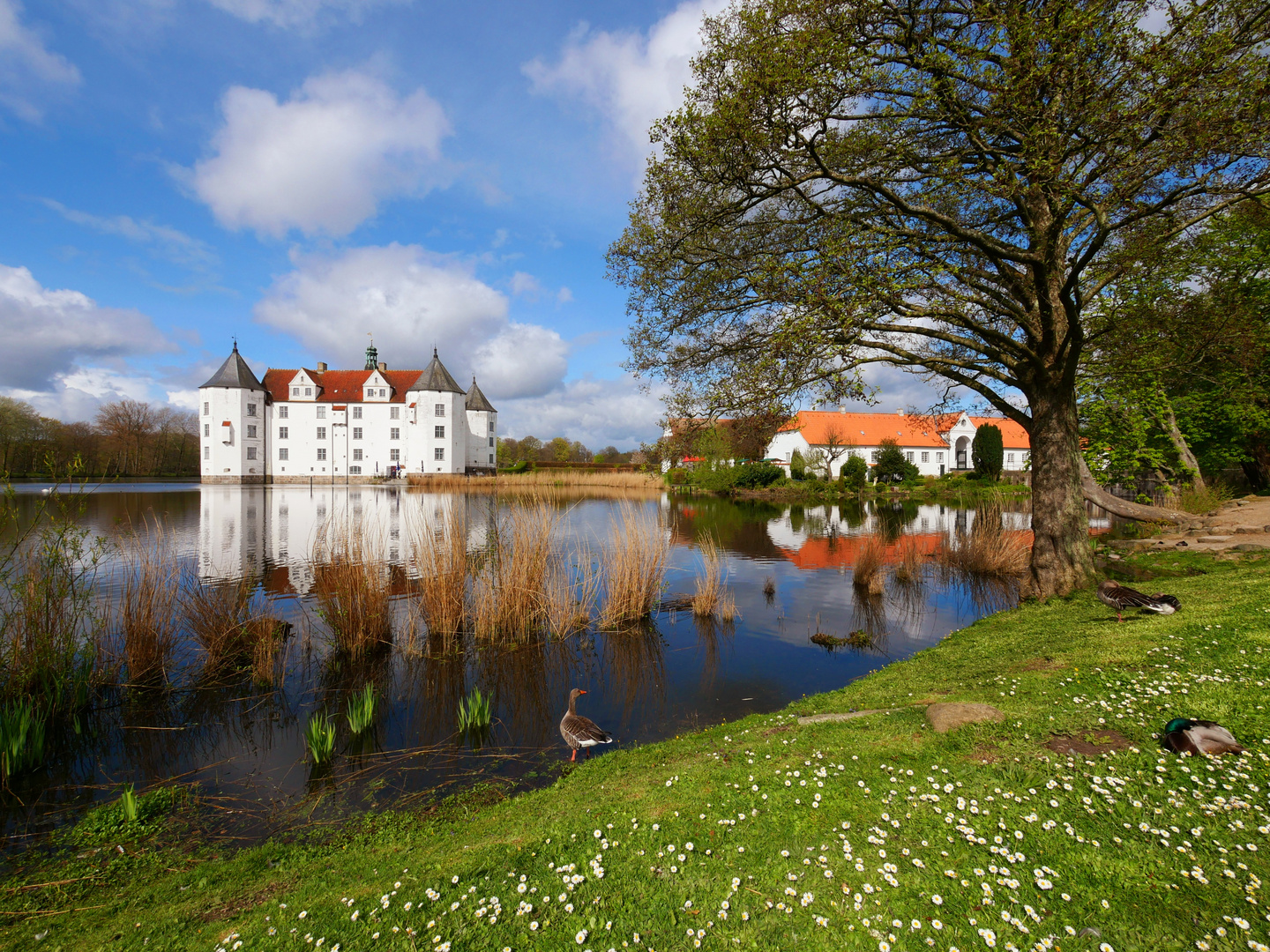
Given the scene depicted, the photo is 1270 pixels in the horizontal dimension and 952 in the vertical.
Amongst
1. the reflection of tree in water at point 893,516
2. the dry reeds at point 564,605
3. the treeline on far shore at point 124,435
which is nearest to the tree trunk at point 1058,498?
the dry reeds at point 564,605

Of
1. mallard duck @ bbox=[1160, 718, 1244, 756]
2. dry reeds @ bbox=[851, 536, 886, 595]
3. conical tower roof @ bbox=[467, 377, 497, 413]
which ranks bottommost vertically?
dry reeds @ bbox=[851, 536, 886, 595]

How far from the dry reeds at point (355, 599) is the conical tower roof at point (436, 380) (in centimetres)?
4853

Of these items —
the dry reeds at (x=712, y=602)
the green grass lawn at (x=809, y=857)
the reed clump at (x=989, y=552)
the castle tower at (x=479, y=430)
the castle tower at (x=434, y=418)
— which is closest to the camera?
the green grass lawn at (x=809, y=857)

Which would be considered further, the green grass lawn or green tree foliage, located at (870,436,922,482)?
green tree foliage, located at (870,436,922,482)

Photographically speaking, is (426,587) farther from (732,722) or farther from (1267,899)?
(1267,899)

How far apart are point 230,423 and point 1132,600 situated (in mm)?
61508

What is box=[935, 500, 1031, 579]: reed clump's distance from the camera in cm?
1420

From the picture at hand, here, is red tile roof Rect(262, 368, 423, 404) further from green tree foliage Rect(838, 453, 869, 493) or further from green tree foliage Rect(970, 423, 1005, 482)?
green tree foliage Rect(970, 423, 1005, 482)

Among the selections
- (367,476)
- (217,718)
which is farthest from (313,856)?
(367,476)

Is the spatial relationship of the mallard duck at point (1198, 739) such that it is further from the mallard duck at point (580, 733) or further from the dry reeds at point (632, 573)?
the dry reeds at point (632, 573)

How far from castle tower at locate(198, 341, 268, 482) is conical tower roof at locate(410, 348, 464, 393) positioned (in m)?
14.2

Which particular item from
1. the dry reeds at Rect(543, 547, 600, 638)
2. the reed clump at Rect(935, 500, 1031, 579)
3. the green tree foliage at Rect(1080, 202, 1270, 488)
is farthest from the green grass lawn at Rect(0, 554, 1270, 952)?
the reed clump at Rect(935, 500, 1031, 579)

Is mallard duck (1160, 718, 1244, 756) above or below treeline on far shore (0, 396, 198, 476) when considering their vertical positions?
below

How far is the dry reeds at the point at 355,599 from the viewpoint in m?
8.62
